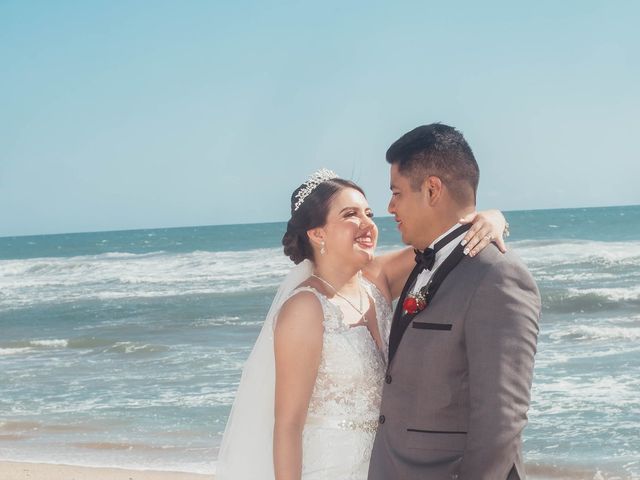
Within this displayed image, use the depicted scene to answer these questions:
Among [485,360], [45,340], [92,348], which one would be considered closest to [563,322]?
[92,348]

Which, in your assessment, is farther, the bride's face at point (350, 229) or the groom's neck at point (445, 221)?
the bride's face at point (350, 229)

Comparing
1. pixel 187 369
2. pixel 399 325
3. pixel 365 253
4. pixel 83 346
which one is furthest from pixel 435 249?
pixel 83 346

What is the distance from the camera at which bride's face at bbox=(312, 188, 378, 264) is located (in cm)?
342

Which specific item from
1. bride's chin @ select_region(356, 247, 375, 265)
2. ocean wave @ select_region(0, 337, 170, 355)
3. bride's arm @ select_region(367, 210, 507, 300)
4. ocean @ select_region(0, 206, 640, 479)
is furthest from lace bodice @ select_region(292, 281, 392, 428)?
ocean wave @ select_region(0, 337, 170, 355)

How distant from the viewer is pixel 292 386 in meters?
3.19

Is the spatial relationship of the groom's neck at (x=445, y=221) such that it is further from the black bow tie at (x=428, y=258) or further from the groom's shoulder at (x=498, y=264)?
the groom's shoulder at (x=498, y=264)

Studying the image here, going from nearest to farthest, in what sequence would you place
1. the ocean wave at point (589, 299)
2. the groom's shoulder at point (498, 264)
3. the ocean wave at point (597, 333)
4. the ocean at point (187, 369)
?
the groom's shoulder at point (498, 264) < the ocean at point (187, 369) < the ocean wave at point (597, 333) < the ocean wave at point (589, 299)

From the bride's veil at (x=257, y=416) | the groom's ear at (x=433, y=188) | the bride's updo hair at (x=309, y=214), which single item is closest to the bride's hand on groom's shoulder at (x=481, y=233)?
the groom's ear at (x=433, y=188)

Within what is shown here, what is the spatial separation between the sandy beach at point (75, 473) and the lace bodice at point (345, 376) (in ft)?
11.1

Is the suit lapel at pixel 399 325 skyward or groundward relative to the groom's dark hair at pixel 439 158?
groundward

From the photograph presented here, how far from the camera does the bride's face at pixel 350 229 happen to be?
3418 millimetres

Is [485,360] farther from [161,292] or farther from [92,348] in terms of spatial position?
[161,292]

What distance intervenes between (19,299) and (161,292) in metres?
4.15

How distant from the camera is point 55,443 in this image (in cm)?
798
